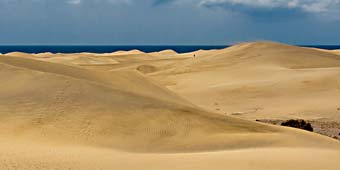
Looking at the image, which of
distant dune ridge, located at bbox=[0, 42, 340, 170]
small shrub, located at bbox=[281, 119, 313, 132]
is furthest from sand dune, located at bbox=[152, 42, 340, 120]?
small shrub, located at bbox=[281, 119, 313, 132]

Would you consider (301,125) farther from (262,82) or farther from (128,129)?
(262,82)

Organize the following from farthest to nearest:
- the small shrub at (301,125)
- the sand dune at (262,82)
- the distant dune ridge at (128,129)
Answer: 1. the sand dune at (262,82)
2. the small shrub at (301,125)
3. the distant dune ridge at (128,129)

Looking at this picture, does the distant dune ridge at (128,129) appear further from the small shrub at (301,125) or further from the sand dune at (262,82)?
the small shrub at (301,125)

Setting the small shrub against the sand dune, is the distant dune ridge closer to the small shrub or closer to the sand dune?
the sand dune

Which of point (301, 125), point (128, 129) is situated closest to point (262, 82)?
point (301, 125)

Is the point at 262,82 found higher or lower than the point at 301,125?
higher

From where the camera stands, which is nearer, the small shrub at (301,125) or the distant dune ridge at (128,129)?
the distant dune ridge at (128,129)

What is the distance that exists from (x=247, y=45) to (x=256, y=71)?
17.6m

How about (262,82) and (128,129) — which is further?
(262,82)

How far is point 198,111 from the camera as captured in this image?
822 inches

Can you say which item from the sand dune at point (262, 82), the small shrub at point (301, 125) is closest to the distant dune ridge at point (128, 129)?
the sand dune at point (262, 82)

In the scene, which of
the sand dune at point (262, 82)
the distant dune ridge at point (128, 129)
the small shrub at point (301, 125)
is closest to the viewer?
the distant dune ridge at point (128, 129)

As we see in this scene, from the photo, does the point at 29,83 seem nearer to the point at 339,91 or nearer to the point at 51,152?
the point at 51,152

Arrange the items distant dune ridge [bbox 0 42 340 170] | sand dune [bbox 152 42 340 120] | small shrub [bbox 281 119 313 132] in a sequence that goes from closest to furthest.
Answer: distant dune ridge [bbox 0 42 340 170]
small shrub [bbox 281 119 313 132]
sand dune [bbox 152 42 340 120]
